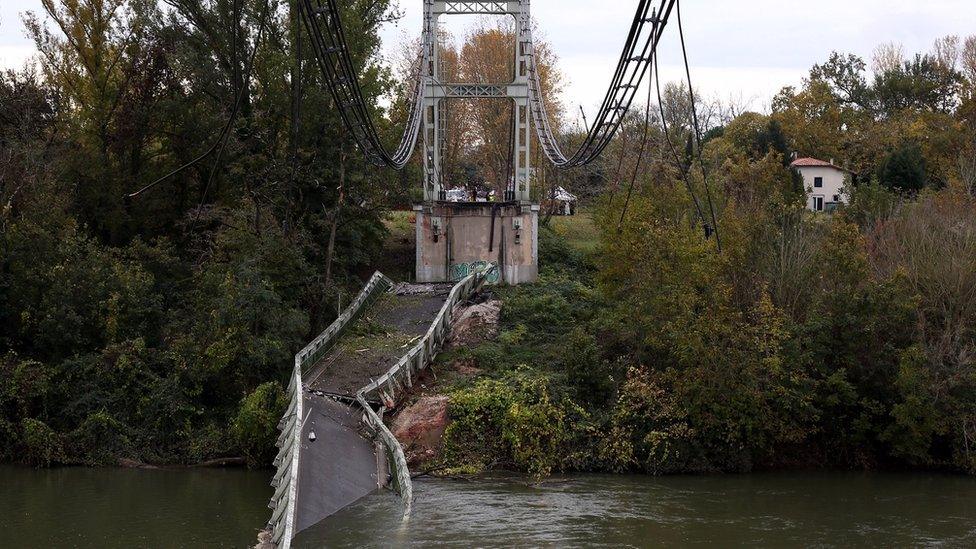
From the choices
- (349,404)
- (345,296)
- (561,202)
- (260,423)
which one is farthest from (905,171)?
(260,423)

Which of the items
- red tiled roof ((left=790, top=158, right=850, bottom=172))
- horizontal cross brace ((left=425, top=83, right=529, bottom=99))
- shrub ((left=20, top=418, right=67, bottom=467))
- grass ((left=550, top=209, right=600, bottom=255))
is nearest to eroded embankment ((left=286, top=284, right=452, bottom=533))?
shrub ((left=20, top=418, right=67, bottom=467))

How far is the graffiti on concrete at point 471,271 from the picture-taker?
45844 mm

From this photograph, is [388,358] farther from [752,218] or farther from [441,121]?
[441,121]

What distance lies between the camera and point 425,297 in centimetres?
4253

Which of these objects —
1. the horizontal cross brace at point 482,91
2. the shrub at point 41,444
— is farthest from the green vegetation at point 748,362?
the shrub at point 41,444

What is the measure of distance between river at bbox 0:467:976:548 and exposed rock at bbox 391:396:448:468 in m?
1.42

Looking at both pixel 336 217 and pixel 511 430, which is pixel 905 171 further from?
pixel 511 430

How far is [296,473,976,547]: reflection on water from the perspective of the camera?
22.7 m

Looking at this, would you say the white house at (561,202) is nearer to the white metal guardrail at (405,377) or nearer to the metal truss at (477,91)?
the metal truss at (477,91)

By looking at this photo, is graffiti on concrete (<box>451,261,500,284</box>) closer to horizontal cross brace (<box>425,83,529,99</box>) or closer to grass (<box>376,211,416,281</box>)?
grass (<box>376,211,416,281</box>)

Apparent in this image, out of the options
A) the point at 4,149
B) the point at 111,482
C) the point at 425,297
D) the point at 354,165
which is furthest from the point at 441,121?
the point at 111,482

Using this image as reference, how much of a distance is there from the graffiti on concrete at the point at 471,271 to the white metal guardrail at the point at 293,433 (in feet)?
16.4

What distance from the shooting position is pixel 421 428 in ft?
102

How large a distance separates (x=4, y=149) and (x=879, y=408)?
29493mm
